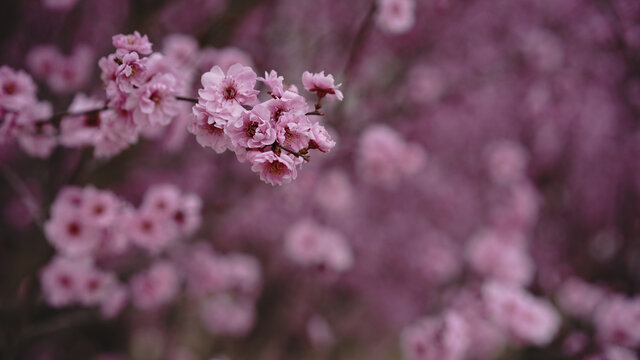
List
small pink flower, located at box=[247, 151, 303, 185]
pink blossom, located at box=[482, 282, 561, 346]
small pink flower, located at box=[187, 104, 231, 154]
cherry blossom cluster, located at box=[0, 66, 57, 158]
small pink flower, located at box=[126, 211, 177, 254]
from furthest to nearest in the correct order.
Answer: pink blossom, located at box=[482, 282, 561, 346]
small pink flower, located at box=[126, 211, 177, 254]
cherry blossom cluster, located at box=[0, 66, 57, 158]
small pink flower, located at box=[187, 104, 231, 154]
small pink flower, located at box=[247, 151, 303, 185]

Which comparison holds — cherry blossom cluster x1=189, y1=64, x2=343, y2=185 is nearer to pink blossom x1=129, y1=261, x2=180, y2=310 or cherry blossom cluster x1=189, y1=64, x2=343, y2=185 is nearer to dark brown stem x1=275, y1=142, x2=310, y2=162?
dark brown stem x1=275, y1=142, x2=310, y2=162

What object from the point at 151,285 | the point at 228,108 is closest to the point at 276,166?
the point at 228,108

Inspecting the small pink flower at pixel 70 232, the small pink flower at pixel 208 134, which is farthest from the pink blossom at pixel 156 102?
the small pink flower at pixel 70 232

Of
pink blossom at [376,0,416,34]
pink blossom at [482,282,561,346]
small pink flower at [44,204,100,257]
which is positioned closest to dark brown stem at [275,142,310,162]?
small pink flower at [44,204,100,257]

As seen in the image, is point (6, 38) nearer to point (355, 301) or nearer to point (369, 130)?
point (369, 130)

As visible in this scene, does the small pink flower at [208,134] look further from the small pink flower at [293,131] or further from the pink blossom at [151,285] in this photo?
the pink blossom at [151,285]

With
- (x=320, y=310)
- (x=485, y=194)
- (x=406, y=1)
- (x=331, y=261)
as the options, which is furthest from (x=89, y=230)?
(x=485, y=194)
